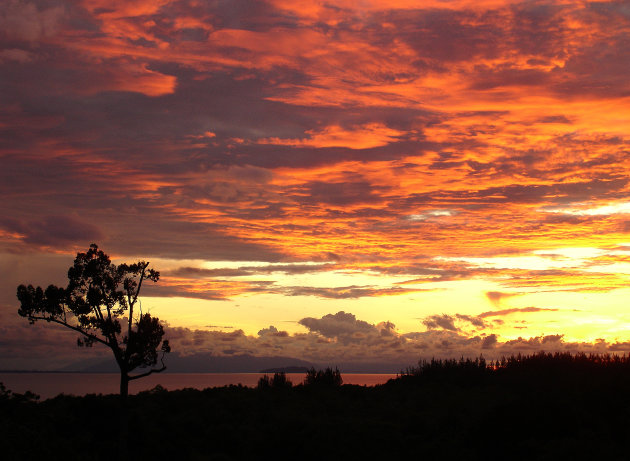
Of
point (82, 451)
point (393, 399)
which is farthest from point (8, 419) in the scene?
point (393, 399)

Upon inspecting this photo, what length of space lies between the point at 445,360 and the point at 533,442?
17.7 metres

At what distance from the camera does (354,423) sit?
2334cm

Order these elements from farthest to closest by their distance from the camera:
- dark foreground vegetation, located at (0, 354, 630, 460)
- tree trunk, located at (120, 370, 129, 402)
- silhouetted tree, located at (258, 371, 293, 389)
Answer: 1. silhouetted tree, located at (258, 371, 293, 389)
2. tree trunk, located at (120, 370, 129, 402)
3. dark foreground vegetation, located at (0, 354, 630, 460)

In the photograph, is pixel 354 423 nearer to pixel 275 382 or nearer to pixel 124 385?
pixel 124 385

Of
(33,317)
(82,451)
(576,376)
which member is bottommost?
(82,451)

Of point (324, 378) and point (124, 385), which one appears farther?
point (324, 378)

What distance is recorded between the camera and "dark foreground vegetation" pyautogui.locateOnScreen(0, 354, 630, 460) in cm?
1959

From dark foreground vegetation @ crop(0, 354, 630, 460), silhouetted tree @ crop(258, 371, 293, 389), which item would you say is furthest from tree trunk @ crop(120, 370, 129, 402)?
silhouetted tree @ crop(258, 371, 293, 389)

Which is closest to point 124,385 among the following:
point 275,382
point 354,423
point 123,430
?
point 123,430

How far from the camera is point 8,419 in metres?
21.4

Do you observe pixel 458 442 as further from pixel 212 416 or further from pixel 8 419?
pixel 8 419

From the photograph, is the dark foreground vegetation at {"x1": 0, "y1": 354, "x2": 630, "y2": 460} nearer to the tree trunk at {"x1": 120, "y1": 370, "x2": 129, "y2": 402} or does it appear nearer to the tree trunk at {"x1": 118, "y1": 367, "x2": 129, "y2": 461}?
the tree trunk at {"x1": 118, "y1": 367, "x2": 129, "y2": 461}

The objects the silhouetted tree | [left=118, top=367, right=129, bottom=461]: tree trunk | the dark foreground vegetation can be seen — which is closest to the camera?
the dark foreground vegetation

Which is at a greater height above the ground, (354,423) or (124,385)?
(124,385)
